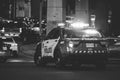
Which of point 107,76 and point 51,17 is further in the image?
point 51,17

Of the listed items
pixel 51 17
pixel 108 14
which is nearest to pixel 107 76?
pixel 51 17

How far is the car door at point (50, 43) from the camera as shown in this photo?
73.4ft

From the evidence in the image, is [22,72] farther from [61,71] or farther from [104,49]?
[104,49]

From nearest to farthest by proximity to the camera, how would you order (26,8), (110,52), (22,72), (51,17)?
1. (22,72)
2. (110,52)
3. (51,17)
4. (26,8)

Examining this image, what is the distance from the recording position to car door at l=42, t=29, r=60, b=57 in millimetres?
22361

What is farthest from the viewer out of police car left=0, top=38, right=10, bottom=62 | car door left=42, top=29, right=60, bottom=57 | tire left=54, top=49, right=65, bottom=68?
police car left=0, top=38, right=10, bottom=62

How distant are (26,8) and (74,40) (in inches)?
5631

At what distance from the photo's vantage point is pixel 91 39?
21.2 meters

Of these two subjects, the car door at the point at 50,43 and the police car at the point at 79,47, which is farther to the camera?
the car door at the point at 50,43

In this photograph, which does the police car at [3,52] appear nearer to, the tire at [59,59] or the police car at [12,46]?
the police car at [12,46]

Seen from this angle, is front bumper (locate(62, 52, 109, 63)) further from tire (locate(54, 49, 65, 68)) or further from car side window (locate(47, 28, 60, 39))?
car side window (locate(47, 28, 60, 39))

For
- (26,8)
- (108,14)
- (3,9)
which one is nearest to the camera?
(108,14)

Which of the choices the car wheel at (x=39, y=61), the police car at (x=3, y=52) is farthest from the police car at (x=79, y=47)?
the police car at (x=3, y=52)

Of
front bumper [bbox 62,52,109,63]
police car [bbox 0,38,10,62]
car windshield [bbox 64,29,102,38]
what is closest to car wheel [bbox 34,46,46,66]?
car windshield [bbox 64,29,102,38]
